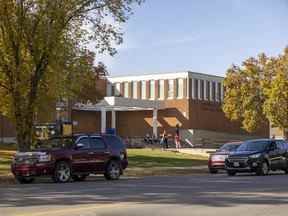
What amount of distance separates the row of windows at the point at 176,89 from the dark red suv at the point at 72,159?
55.9 meters

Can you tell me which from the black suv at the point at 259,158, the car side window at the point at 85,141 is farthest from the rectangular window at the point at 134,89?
the car side window at the point at 85,141

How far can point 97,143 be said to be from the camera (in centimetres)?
2680

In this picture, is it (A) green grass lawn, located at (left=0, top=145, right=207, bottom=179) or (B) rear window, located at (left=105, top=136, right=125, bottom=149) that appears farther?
(A) green grass lawn, located at (left=0, top=145, right=207, bottom=179)

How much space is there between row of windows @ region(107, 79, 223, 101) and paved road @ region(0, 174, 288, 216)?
62.5 metres

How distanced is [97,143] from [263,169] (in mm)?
7650

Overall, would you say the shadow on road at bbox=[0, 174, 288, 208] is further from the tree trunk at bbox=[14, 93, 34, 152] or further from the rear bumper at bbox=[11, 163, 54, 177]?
the tree trunk at bbox=[14, 93, 34, 152]

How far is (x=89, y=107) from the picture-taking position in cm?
7738

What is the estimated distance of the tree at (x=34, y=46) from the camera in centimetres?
2898

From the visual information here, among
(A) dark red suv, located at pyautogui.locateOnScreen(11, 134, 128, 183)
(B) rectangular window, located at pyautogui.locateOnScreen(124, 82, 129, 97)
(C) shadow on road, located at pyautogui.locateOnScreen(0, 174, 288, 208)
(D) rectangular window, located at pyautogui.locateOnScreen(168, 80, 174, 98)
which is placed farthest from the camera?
(B) rectangular window, located at pyautogui.locateOnScreen(124, 82, 129, 97)

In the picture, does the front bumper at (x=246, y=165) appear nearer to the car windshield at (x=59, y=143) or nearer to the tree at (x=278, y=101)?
the car windshield at (x=59, y=143)

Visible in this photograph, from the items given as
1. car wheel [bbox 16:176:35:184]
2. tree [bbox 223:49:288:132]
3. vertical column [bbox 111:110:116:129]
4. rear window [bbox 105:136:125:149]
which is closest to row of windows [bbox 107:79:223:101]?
vertical column [bbox 111:110:116:129]

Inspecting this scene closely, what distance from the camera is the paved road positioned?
1395 centimetres

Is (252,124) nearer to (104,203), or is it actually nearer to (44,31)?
(44,31)

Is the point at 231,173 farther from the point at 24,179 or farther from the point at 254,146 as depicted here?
the point at 24,179
